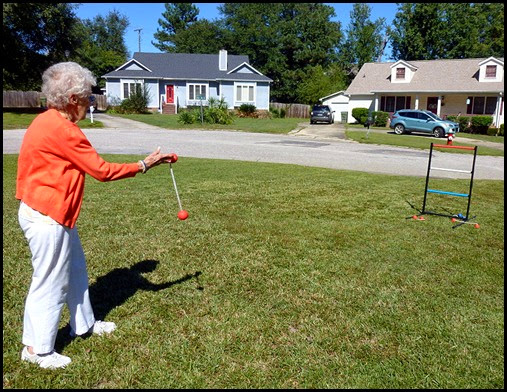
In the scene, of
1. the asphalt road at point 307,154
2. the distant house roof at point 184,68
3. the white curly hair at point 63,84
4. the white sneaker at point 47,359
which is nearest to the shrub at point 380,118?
the distant house roof at point 184,68

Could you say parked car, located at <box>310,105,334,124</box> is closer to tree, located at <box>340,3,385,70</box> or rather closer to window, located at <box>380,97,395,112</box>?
window, located at <box>380,97,395,112</box>

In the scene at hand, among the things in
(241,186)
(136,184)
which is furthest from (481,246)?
(136,184)

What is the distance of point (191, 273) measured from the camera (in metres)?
4.85

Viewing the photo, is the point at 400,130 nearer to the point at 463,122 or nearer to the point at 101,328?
the point at 463,122

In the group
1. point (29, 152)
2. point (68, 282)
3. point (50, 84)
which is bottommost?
point (68, 282)

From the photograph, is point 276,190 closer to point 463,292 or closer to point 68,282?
point 463,292

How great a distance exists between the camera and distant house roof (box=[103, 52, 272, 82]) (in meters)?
44.7

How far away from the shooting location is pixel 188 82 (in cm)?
4628

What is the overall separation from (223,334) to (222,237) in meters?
2.45

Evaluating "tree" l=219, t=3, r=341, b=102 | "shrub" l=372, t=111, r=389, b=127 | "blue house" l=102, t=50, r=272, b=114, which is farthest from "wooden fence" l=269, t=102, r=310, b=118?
"tree" l=219, t=3, r=341, b=102

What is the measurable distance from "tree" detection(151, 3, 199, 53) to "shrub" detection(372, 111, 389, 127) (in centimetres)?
4733

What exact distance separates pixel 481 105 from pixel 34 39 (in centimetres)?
3431

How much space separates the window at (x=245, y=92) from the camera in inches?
1823

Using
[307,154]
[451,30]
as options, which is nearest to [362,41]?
[451,30]
